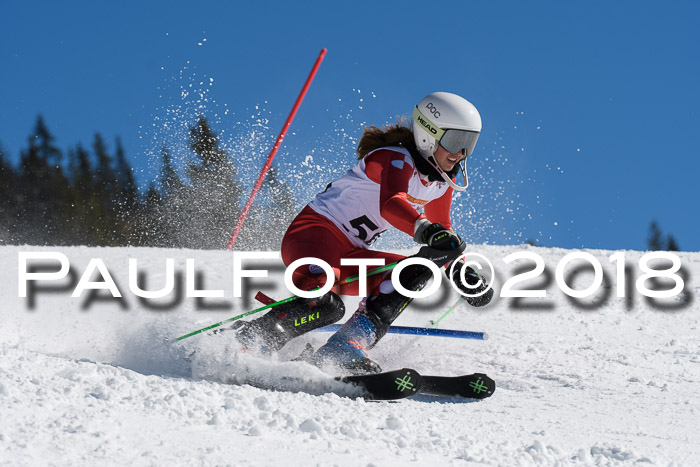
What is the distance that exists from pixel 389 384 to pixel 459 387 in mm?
414

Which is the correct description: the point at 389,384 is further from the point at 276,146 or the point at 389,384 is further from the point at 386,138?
the point at 276,146

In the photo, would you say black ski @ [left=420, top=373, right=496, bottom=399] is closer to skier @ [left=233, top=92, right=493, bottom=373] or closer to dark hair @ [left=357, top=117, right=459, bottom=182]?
→ skier @ [left=233, top=92, right=493, bottom=373]

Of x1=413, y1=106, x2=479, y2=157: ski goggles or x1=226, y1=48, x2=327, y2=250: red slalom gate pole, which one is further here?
x1=226, y1=48, x2=327, y2=250: red slalom gate pole

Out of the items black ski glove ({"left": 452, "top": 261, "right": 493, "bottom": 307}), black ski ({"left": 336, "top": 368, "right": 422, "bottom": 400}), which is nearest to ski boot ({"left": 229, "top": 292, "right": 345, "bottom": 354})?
black ski ({"left": 336, "top": 368, "right": 422, "bottom": 400})

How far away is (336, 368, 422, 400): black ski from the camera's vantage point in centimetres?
265

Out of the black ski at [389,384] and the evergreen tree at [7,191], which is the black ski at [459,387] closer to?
the black ski at [389,384]

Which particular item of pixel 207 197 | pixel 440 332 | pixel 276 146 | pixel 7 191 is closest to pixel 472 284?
pixel 440 332

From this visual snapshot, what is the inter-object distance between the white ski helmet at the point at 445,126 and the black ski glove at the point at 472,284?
1.38ft

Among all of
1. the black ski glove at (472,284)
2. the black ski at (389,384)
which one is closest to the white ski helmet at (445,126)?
the black ski glove at (472,284)

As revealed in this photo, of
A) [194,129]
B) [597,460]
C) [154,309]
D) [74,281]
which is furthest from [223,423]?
[194,129]

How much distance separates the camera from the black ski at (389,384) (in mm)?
2654

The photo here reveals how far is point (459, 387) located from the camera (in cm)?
293

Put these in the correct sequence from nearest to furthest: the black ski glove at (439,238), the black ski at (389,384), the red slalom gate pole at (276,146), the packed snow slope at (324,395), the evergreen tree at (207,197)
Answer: the packed snow slope at (324,395) → the black ski at (389,384) → the black ski glove at (439,238) → the red slalom gate pole at (276,146) → the evergreen tree at (207,197)

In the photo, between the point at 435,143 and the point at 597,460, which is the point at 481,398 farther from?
the point at 435,143
